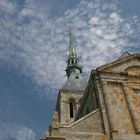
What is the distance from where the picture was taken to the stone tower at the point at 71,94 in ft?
136

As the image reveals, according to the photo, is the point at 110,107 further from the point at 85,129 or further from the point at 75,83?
the point at 75,83

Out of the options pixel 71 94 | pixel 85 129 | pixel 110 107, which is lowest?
pixel 85 129

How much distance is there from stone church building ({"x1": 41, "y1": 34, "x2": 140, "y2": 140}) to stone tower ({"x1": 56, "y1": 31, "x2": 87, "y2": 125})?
20.9 m

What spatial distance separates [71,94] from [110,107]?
95.5 ft

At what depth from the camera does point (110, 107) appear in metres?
15.7

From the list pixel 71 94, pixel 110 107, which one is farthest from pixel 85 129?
pixel 71 94

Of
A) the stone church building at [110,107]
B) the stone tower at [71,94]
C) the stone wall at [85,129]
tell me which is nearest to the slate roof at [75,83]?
the stone tower at [71,94]

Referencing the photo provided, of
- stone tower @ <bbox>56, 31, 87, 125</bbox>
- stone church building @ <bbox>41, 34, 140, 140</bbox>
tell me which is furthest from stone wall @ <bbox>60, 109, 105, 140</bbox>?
stone tower @ <bbox>56, 31, 87, 125</bbox>

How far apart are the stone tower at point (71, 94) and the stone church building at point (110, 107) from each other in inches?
821

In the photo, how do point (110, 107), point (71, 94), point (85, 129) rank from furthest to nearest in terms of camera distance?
1. point (71, 94)
2. point (110, 107)
3. point (85, 129)

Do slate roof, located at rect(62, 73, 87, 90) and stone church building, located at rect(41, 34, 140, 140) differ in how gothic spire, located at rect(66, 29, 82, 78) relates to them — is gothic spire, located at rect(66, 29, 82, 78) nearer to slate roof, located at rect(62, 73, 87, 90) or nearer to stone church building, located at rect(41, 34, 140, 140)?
slate roof, located at rect(62, 73, 87, 90)

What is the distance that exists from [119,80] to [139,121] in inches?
116

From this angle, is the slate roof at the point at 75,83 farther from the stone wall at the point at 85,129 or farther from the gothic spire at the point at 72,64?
the stone wall at the point at 85,129

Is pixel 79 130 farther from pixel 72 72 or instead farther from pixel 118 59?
pixel 72 72
